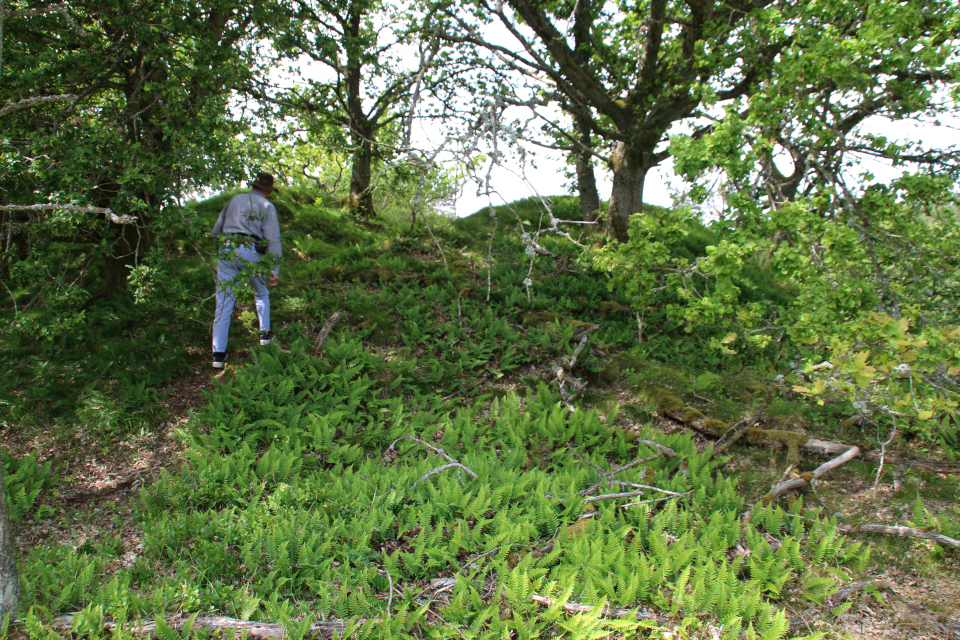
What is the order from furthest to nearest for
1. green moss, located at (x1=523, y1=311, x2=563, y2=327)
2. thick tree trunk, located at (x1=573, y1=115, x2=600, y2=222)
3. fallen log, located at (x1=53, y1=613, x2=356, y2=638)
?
thick tree trunk, located at (x1=573, y1=115, x2=600, y2=222) → green moss, located at (x1=523, y1=311, x2=563, y2=327) → fallen log, located at (x1=53, y1=613, x2=356, y2=638)

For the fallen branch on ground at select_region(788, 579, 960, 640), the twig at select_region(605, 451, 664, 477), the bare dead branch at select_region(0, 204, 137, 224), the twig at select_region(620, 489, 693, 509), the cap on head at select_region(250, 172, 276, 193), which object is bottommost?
the fallen branch on ground at select_region(788, 579, 960, 640)

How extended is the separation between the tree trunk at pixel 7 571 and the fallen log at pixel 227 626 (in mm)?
270

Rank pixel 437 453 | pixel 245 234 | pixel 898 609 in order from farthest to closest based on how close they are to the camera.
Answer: pixel 245 234 < pixel 437 453 < pixel 898 609

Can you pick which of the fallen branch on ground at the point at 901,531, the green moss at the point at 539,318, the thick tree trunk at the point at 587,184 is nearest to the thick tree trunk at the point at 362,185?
the thick tree trunk at the point at 587,184

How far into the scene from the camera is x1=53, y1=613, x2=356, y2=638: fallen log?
3045 mm

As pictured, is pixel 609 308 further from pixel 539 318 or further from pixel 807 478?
pixel 807 478

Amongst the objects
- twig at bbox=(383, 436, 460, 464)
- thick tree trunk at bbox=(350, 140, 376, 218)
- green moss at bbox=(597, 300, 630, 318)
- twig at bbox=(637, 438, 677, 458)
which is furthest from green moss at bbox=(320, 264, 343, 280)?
twig at bbox=(637, 438, 677, 458)

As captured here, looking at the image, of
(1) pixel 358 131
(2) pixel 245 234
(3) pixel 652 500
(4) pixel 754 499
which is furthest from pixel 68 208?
(1) pixel 358 131

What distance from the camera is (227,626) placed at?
310 cm

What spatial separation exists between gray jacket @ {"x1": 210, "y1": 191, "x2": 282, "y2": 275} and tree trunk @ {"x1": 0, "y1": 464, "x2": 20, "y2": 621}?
3.68m

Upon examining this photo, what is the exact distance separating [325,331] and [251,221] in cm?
171

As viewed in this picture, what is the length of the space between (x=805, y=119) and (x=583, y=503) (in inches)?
184

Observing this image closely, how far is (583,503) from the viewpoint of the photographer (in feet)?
14.5

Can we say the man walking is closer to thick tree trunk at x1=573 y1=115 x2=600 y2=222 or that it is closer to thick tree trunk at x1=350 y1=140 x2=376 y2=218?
thick tree trunk at x1=350 y1=140 x2=376 y2=218
